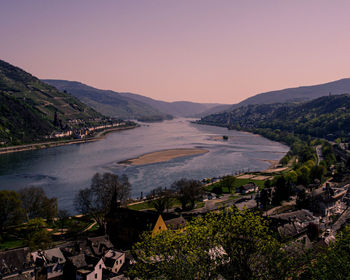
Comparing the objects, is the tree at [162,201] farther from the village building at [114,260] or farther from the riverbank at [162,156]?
the riverbank at [162,156]

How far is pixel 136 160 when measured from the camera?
102 meters

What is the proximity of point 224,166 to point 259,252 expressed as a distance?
266 ft

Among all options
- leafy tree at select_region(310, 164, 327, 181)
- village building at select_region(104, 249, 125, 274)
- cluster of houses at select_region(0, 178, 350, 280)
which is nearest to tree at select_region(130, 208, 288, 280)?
cluster of houses at select_region(0, 178, 350, 280)

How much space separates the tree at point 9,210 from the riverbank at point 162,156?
50534 millimetres

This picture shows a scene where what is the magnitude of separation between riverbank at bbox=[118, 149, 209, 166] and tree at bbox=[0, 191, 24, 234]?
1990 inches

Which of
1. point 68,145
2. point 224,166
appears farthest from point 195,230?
point 68,145

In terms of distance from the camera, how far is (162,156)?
363 ft

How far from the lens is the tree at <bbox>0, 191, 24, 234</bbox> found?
44.8 m

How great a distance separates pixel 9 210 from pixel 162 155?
70.1 metres

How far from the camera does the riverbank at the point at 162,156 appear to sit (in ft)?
328

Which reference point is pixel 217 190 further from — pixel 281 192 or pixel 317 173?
pixel 317 173

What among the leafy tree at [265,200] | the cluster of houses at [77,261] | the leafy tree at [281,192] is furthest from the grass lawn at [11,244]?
the leafy tree at [281,192]

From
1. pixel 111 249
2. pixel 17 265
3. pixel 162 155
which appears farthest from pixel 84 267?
pixel 162 155

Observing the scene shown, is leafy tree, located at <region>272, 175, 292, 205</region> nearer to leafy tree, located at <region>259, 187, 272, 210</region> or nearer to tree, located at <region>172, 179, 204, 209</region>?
leafy tree, located at <region>259, 187, 272, 210</region>
